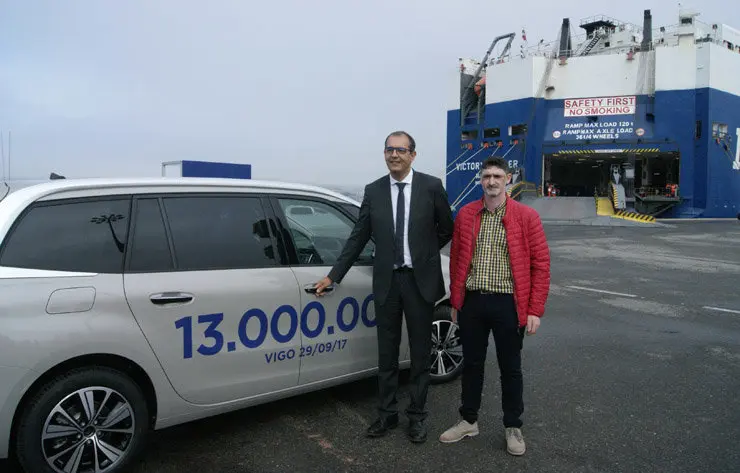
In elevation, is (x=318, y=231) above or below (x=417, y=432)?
above

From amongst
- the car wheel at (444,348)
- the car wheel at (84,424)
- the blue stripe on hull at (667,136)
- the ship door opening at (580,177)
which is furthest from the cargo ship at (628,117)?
the car wheel at (84,424)

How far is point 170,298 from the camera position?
9.62ft

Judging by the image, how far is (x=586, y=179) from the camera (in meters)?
34.4

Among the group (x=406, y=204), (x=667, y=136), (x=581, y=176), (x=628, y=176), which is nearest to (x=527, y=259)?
(x=406, y=204)

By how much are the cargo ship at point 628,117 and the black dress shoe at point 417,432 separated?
21657 millimetres

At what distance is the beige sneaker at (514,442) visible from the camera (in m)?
3.24

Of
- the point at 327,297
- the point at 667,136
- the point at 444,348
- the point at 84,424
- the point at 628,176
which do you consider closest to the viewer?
the point at 84,424

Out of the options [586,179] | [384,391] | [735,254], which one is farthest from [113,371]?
[586,179]

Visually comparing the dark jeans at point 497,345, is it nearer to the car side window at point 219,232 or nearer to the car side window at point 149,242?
the car side window at point 219,232

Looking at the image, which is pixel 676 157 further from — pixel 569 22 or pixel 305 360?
pixel 305 360

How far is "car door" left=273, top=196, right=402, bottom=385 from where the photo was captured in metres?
3.50

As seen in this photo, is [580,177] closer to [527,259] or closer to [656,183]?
[656,183]

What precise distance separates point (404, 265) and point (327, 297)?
557mm

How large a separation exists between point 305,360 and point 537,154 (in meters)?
24.9
